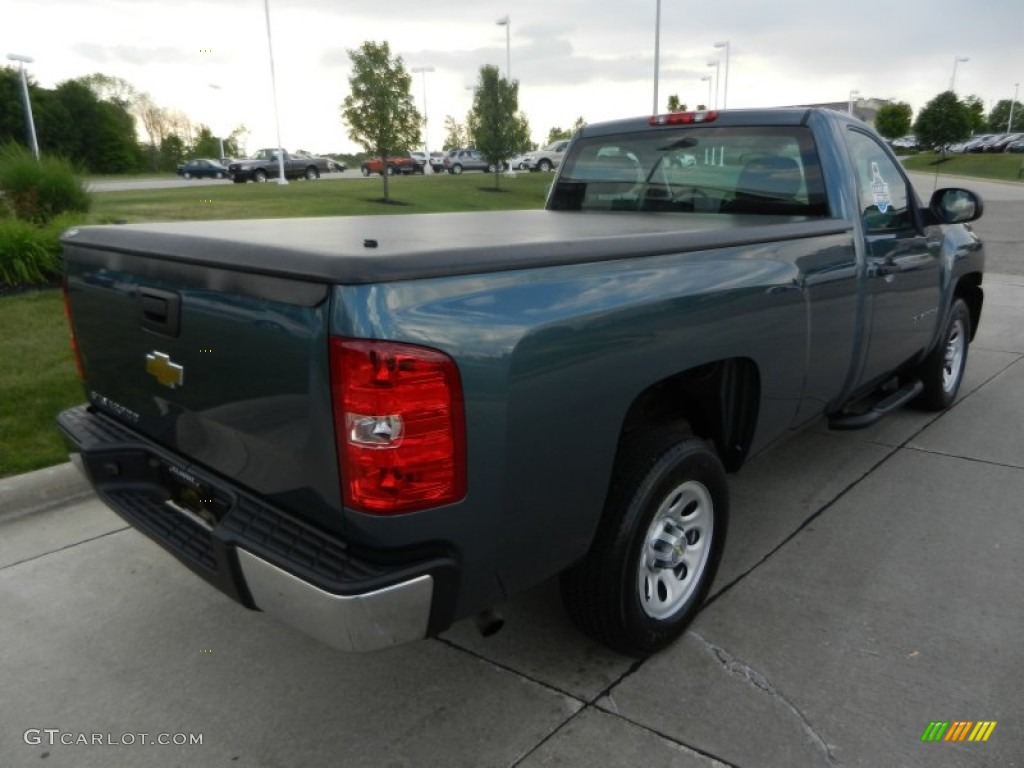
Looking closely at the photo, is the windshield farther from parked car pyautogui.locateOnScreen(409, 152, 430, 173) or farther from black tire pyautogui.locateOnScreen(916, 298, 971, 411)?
parked car pyautogui.locateOnScreen(409, 152, 430, 173)

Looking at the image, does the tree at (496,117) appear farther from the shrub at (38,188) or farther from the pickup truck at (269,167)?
the shrub at (38,188)

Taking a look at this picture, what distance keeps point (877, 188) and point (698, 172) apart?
2.98 ft

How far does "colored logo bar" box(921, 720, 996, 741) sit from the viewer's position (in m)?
2.40

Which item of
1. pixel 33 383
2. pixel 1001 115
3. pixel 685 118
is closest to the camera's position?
pixel 685 118

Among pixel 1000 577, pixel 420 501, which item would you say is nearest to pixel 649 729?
pixel 420 501

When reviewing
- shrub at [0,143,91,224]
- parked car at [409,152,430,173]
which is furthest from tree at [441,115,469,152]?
shrub at [0,143,91,224]

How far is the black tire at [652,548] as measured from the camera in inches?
98.6

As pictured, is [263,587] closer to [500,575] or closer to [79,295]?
[500,575]

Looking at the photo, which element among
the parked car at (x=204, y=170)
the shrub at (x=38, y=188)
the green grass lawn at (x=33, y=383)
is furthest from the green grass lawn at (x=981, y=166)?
the green grass lawn at (x=33, y=383)

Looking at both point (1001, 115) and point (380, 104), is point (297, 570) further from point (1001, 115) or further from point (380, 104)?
point (1001, 115)

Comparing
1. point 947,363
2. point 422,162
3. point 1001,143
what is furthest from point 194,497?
point 1001,143

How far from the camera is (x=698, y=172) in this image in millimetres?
4145

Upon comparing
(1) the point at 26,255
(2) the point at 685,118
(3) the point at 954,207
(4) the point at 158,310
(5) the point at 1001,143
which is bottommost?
(1) the point at 26,255

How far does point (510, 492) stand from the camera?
2.04m
